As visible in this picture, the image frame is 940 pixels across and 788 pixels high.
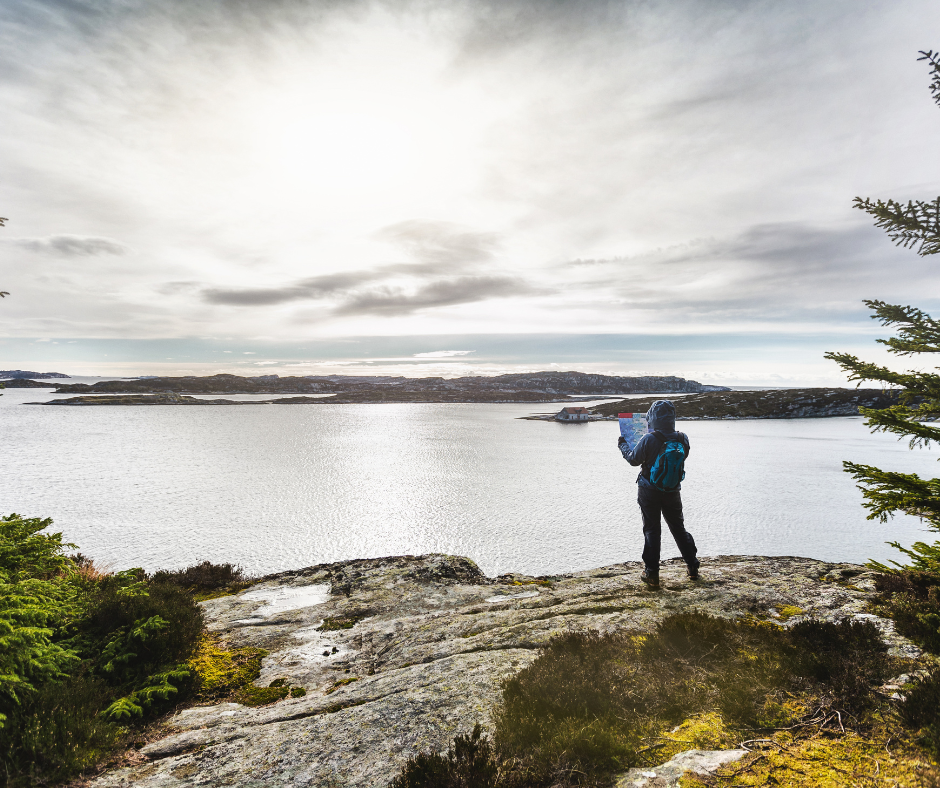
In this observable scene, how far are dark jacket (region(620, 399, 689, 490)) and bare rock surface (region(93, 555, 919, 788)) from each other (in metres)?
2.60

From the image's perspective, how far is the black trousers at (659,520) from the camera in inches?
354

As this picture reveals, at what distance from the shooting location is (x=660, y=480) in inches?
348

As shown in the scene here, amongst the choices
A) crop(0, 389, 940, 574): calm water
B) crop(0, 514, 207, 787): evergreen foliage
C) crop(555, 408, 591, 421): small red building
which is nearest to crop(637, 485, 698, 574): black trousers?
crop(0, 514, 207, 787): evergreen foliage

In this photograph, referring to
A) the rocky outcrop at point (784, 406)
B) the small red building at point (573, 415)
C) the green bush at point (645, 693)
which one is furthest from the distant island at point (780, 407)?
the green bush at point (645, 693)

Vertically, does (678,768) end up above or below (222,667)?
above

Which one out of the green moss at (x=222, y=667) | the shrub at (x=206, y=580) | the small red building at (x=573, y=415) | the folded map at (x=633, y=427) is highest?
the folded map at (x=633, y=427)

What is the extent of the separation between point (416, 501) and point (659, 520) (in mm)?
33281

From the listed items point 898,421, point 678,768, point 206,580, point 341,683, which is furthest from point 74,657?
point 898,421

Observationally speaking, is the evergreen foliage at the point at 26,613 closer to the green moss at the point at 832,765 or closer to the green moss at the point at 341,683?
the green moss at the point at 341,683

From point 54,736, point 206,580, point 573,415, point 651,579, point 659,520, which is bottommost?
point 573,415

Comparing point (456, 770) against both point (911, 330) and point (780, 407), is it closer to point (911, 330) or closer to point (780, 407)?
point (911, 330)

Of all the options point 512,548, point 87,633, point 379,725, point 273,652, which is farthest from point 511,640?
point 512,548

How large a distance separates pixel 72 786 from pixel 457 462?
188ft

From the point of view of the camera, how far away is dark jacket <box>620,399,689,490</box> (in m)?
8.98
